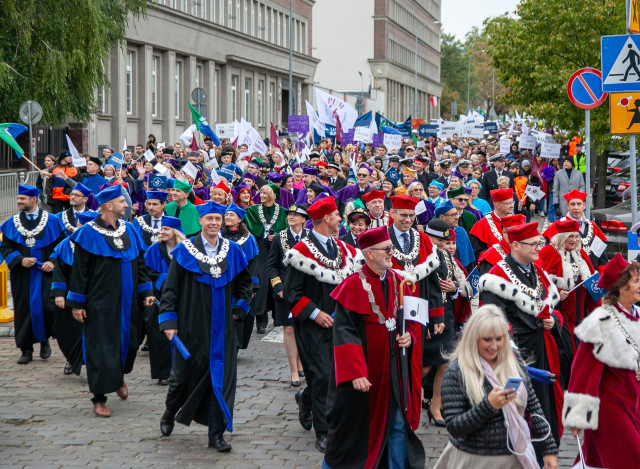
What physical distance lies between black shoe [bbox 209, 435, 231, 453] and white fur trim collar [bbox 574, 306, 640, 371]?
10.0 feet

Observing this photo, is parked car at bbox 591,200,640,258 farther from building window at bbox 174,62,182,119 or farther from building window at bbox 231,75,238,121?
building window at bbox 231,75,238,121

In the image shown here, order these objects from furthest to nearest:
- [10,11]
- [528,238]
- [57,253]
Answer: [10,11]
[57,253]
[528,238]

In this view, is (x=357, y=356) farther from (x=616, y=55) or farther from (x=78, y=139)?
(x=78, y=139)

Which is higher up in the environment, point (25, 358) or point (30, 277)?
point (30, 277)

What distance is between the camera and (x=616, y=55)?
10.2 metres

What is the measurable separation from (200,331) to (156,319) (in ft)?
7.44

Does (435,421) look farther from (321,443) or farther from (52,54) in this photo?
(52,54)

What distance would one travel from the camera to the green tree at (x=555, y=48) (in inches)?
1001

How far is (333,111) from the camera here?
33750 millimetres

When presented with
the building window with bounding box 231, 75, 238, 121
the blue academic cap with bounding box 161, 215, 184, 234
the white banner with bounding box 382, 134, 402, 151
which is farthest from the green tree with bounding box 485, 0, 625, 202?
the building window with bounding box 231, 75, 238, 121

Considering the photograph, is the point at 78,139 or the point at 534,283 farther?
the point at 78,139

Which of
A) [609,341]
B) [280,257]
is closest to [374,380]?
[609,341]

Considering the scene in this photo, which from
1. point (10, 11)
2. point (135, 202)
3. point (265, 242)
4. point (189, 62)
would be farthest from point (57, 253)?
point (189, 62)

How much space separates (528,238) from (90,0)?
24853 millimetres
